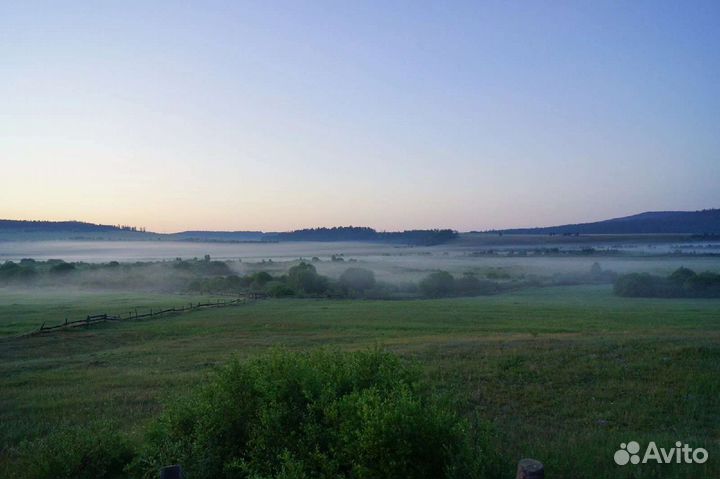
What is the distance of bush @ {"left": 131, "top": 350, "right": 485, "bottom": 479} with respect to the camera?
6.37m

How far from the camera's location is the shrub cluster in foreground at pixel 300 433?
638 centimetres

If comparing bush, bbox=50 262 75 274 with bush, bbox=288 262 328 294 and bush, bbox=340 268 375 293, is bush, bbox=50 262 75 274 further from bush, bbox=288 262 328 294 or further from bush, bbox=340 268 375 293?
bush, bbox=340 268 375 293

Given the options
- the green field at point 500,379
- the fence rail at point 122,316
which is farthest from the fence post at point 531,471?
the fence rail at point 122,316

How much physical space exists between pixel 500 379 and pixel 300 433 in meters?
9.50

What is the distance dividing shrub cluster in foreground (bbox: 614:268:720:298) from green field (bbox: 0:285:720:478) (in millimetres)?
37068

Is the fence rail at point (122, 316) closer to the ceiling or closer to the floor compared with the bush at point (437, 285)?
closer to the ceiling

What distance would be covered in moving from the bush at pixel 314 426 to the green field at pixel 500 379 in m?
1.13

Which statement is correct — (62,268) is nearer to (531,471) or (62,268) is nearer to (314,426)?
(314,426)

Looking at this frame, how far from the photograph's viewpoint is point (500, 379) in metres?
15.3

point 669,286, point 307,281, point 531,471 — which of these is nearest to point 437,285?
point 307,281

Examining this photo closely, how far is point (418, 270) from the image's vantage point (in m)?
113

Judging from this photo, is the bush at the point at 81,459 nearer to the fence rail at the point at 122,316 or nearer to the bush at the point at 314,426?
the bush at the point at 314,426

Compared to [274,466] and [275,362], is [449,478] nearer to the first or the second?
[274,466]

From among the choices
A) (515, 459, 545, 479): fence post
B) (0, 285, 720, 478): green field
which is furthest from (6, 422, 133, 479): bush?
(515, 459, 545, 479): fence post
